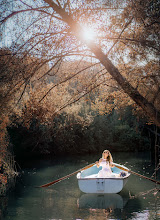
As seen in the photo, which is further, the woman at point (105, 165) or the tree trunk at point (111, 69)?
the woman at point (105, 165)

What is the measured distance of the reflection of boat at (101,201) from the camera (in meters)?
7.60

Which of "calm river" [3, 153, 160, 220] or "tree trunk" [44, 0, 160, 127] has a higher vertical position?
"tree trunk" [44, 0, 160, 127]

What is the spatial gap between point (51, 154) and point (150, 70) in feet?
50.4

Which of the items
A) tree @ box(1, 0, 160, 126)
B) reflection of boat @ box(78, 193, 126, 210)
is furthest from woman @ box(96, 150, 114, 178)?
tree @ box(1, 0, 160, 126)

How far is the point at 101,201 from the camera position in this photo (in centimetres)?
804

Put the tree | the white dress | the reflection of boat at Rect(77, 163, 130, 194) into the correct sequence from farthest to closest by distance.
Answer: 1. the white dress
2. the reflection of boat at Rect(77, 163, 130, 194)
3. the tree

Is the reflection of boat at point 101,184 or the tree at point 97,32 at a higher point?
the tree at point 97,32

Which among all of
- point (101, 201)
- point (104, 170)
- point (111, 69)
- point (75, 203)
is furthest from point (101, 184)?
point (111, 69)

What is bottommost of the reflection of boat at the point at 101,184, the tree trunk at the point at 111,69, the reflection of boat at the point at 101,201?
the reflection of boat at the point at 101,201

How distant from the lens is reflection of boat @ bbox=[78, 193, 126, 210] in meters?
7.60

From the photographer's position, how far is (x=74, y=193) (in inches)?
352

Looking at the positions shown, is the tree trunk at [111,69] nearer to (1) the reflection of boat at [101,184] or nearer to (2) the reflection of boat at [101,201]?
(2) the reflection of boat at [101,201]

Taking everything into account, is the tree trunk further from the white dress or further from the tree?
the white dress

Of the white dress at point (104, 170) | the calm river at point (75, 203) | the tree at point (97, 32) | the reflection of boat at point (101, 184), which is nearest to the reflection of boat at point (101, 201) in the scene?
the calm river at point (75, 203)
